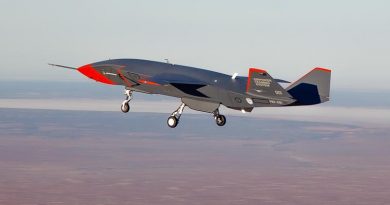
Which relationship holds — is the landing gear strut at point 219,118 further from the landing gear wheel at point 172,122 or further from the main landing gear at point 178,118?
the landing gear wheel at point 172,122

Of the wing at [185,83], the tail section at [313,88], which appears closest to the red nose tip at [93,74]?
the wing at [185,83]

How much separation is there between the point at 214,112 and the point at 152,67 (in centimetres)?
648

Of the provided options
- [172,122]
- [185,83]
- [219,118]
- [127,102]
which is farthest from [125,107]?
[219,118]

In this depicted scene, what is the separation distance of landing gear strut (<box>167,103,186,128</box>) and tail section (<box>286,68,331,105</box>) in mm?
8897

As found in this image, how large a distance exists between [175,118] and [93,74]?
10283 millimetres

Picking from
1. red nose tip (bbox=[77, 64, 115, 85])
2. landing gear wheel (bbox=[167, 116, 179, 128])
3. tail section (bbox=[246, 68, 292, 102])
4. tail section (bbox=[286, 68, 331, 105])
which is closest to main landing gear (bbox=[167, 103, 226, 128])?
landing gear wheel (bbox=[167, 116, 179, 128])

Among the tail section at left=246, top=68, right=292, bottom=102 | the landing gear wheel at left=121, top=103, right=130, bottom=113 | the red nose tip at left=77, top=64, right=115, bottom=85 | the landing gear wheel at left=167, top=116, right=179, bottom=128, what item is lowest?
the landing gear wheel at left=167, top=116, right=179, bottom=128

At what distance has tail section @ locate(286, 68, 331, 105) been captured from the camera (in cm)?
6075

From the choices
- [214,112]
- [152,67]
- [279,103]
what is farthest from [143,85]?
[279,103]

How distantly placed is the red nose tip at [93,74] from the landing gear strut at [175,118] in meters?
7.67

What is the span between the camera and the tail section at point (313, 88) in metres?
60.8

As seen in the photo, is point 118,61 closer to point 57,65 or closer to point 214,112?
point 57,65

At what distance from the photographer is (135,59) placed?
6900 cm

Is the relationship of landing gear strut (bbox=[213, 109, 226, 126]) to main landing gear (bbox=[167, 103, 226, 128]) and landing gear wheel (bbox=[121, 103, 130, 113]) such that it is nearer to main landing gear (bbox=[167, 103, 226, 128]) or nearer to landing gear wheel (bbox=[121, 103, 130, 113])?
main landing gear (bbox=[167, 103, 226, 128])
